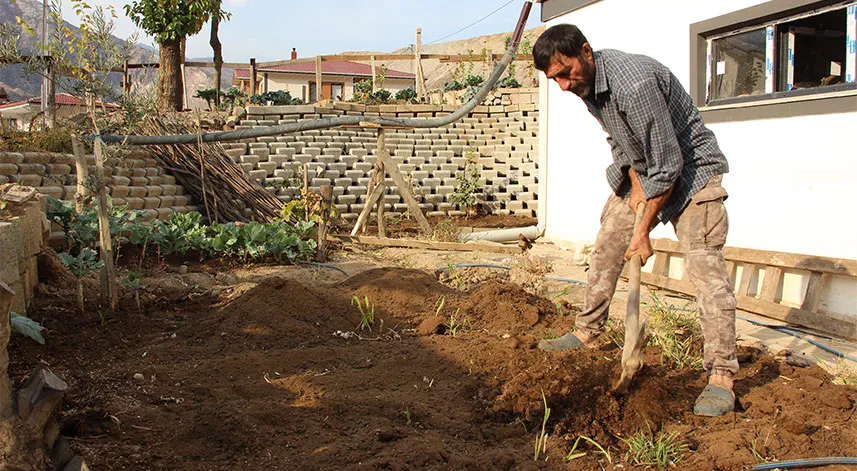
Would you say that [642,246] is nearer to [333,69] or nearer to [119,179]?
[119,179]

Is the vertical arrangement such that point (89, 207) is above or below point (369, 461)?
above

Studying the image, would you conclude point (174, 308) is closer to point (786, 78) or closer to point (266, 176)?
point (786, 78)

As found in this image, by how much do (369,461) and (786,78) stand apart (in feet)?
15.7

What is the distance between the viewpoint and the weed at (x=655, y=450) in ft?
8.38

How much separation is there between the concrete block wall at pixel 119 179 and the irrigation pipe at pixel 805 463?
5413 millimetres

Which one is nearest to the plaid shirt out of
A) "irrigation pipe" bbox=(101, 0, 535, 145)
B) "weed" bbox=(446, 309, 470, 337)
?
"weed" bbox=(446, 309, 470, 337)

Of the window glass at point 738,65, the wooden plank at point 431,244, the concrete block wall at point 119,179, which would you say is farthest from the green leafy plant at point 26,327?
the wooden plank at point 431,244

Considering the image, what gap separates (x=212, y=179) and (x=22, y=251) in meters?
5.21

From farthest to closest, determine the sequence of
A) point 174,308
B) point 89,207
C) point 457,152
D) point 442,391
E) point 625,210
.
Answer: point 457,152 < point 89,207 < point 174,308 < point 625,210 < point 442,391

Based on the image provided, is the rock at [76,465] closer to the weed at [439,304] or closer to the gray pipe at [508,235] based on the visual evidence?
the weed at [439,304]

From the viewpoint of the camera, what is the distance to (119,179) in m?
8.27

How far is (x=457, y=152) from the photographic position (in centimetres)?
1386

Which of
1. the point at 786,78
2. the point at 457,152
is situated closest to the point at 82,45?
the point at 786,78

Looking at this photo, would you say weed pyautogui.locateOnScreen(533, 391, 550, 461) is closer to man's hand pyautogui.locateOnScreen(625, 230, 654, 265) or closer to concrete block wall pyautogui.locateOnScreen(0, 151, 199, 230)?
man's hand pyautogui.locateOnScreen(625, 230, 654, 265)
